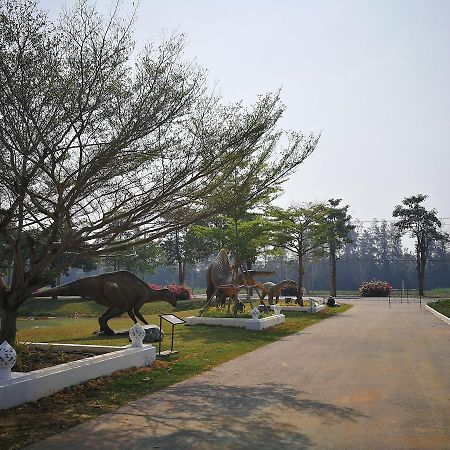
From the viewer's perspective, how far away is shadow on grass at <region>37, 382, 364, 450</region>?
230 inches

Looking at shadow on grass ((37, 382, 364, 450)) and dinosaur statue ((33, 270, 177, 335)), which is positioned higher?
dinosaur statue ((33, 270, 177, 335))

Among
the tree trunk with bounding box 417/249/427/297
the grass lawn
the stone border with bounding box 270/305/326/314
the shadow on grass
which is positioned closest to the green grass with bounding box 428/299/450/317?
the stone border with bounding box 270/305/326/314

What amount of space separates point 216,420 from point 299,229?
96.6 ft

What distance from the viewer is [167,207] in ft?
35.7

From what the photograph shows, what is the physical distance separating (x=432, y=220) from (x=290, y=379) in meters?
52.0

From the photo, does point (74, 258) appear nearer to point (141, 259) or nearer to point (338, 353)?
point (338, 353)

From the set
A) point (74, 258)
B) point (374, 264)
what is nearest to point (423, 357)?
point (74, 258)

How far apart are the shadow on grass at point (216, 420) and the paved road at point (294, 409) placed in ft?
0.04

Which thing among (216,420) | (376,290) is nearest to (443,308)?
(376,290)

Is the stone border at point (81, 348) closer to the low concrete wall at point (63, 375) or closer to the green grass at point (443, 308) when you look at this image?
the low concrete wall at point (63, 375)

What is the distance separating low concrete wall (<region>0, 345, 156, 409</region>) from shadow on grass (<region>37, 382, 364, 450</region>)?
1.34 meters

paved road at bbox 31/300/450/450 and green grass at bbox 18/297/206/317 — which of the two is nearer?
paved road at bbox 31/300/450/450

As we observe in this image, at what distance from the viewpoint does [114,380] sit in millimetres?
9242

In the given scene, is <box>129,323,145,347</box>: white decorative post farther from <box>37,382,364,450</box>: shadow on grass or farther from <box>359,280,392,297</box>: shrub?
<box>359,280,392,297</box>: shrub
